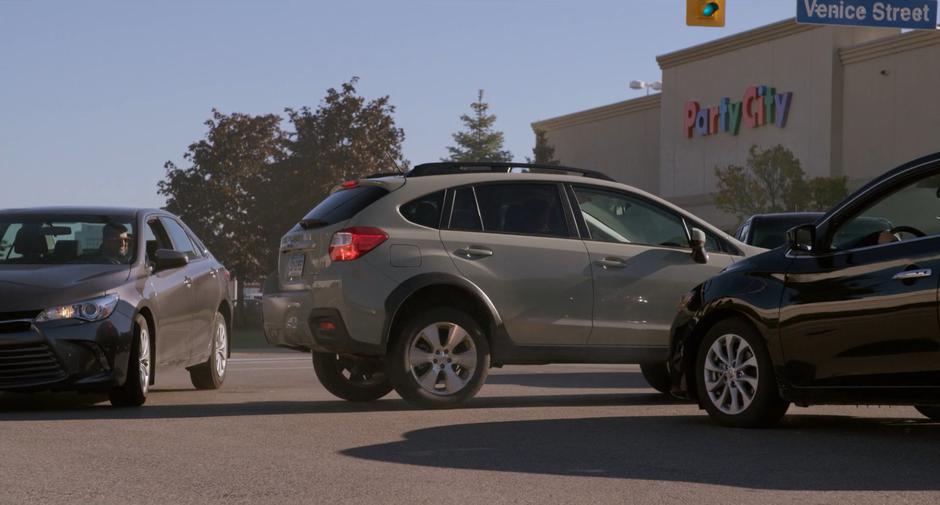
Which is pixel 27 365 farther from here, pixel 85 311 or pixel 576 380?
pixel 576 380

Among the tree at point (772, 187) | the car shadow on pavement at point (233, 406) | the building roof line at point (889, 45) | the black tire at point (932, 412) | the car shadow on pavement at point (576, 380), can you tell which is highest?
the building roof line at point (889, 45)

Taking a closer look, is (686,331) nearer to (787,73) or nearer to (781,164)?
(781,164)

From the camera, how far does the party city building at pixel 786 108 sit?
2076 inches

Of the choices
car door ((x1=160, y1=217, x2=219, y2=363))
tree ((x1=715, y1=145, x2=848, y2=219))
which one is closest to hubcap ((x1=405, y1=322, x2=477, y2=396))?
car door ((x1=160, y1=217, x2=219, y2=363))

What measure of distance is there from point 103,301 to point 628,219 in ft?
12.8

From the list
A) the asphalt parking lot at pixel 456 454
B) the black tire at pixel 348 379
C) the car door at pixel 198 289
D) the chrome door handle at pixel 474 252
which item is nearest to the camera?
the asphalt parking lot at pixel 456 454

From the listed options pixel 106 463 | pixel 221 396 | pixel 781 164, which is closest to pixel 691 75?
pixel 781 164

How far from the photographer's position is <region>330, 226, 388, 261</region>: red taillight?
36.7ft

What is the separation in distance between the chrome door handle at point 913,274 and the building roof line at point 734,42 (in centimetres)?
4882

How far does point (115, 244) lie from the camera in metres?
12.4

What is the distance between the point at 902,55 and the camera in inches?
2078

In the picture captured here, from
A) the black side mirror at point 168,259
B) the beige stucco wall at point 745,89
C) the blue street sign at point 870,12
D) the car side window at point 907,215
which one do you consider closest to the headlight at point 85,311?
the black side mirror at point 168,259

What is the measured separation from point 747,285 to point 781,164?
43.9 metres

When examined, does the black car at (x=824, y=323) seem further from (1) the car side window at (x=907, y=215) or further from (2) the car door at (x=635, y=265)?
(2) the car door at (x=635, y=265)
